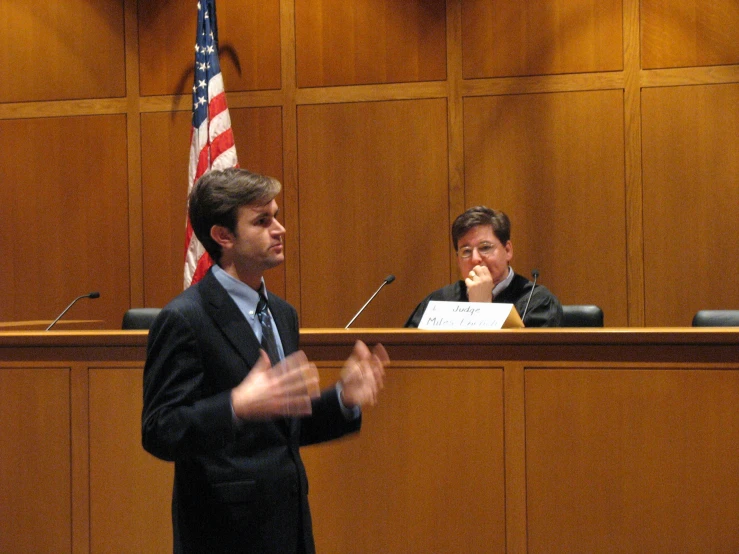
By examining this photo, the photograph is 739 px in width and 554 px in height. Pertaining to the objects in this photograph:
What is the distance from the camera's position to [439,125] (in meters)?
6.09

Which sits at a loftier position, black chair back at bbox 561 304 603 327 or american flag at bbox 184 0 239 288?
american flag at bbox 184 0 239 288

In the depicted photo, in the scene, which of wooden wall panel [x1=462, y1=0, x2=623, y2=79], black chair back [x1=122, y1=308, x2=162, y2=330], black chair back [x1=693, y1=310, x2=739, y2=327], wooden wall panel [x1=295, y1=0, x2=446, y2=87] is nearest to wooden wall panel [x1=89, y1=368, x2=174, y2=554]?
black chair back [x1=122, y1=308, x2=162, y2=330]

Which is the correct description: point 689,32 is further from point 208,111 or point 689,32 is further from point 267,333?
point 267,333

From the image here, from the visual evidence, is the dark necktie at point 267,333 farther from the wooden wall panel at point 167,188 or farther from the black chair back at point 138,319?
the wooden wall panel at point 167,188

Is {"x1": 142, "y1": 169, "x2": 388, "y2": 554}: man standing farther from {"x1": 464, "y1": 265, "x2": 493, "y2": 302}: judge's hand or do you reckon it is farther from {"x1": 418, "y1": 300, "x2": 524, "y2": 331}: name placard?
{"x1": 464, "y1": 265, "x2": 493, "y2": 302}: judge's hand

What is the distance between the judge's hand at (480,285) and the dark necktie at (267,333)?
2178 mm

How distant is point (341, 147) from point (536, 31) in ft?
5.21

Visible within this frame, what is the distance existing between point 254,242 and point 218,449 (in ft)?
1.58

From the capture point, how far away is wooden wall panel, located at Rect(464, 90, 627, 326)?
230 inches

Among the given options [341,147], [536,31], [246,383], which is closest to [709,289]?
[536,31]

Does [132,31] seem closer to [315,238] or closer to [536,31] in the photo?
[315,238]

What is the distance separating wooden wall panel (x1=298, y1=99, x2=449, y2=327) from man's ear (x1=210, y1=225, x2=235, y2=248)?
4.13 m

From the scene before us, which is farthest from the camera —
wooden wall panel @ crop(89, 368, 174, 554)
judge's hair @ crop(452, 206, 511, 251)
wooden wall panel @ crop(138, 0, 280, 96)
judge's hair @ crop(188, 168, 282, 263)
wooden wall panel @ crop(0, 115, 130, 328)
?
wooden wall panel @ crop(0, 115, 130, 328)

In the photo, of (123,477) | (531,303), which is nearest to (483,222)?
(531,303)
